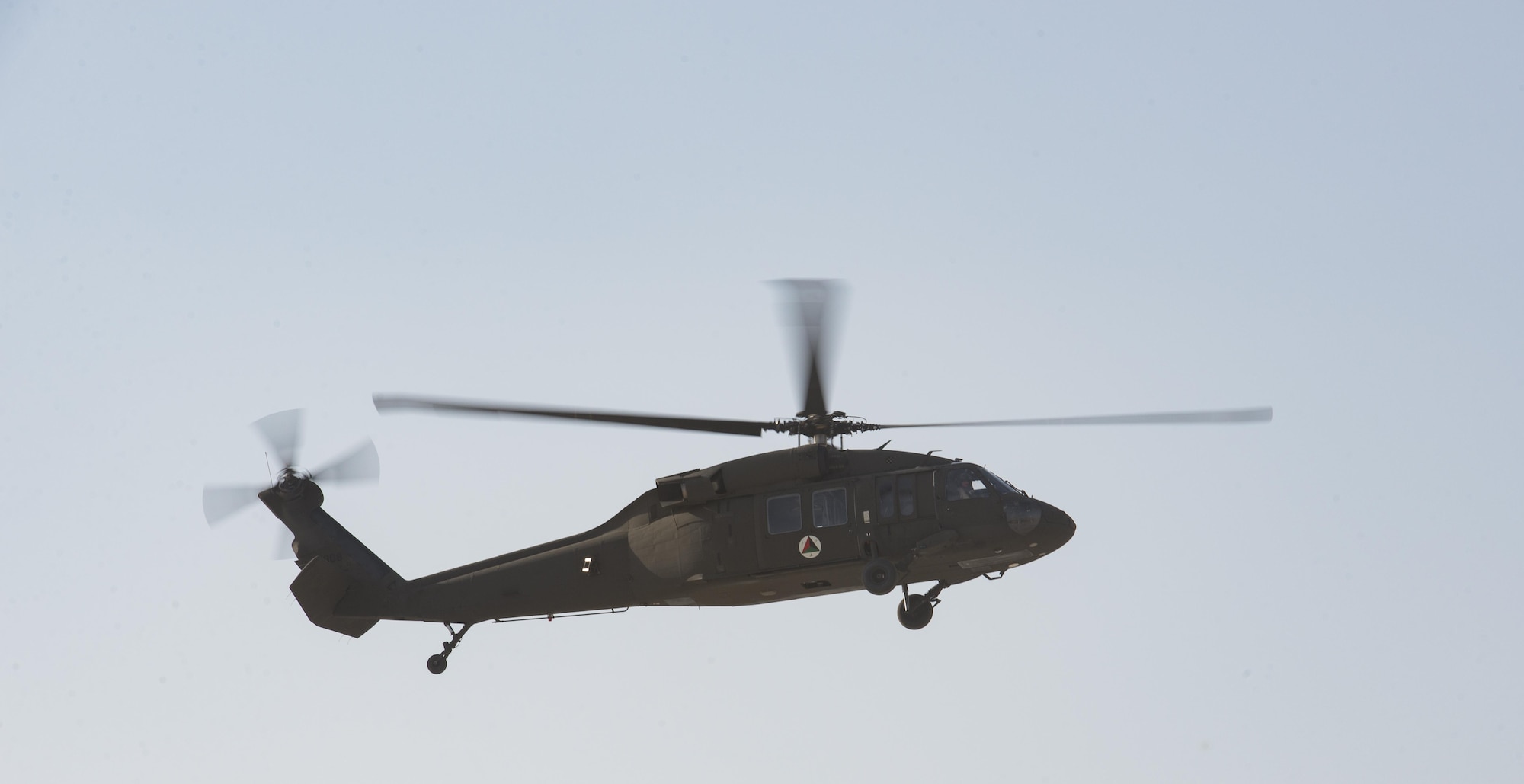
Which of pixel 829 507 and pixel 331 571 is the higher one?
pixel 829 507

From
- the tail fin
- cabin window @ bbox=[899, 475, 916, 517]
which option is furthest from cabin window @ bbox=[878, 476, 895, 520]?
the tail fin

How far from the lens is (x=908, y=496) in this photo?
32.0 metres

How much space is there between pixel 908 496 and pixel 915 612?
2147 millimetres

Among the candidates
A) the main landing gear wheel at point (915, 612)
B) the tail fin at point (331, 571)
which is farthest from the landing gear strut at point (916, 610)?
the tail fin at point (331, 571)

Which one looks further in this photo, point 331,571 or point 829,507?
point 331,571

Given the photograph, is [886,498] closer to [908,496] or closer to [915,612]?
[908,496]

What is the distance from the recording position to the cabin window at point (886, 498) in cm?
3198

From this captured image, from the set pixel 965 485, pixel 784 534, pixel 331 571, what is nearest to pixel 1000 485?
pixel 965 485

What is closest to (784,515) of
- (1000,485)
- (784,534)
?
(784,534)

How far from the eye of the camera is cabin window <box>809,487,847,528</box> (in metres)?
32.2

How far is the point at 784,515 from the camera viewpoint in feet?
107

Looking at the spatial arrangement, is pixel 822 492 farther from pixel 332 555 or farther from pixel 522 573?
pixel 332 555

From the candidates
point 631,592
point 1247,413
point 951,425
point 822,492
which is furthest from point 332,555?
point 1247,413

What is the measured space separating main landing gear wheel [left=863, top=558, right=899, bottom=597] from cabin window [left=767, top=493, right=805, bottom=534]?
1.68 metres
